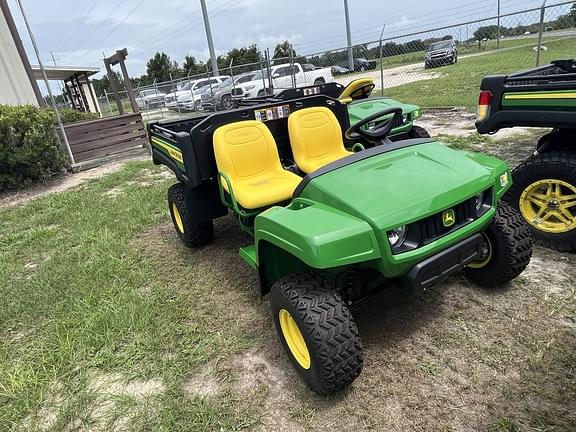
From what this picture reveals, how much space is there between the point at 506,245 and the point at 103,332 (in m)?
2.64

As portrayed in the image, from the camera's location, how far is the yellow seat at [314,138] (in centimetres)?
336

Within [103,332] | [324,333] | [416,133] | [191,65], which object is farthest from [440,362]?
[191,65]

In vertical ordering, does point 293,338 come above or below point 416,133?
below

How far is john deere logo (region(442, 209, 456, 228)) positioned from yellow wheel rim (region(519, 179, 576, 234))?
152 centimetres

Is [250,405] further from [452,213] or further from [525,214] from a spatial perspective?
[525,214]

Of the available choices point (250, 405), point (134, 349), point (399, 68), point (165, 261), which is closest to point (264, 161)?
point (165, 261)

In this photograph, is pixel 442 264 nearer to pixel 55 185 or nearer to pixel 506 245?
pixel 506 245

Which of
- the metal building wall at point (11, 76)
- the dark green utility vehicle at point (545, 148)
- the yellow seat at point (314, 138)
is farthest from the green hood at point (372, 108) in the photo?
the metal building wall at point (11, 76)

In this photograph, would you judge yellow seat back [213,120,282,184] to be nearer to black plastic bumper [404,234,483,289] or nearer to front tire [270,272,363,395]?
front tire [270,272,363,395]

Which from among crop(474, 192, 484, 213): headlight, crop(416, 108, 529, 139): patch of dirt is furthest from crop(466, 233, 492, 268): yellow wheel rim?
crop(416, 108, 529, 139): patch of dirt

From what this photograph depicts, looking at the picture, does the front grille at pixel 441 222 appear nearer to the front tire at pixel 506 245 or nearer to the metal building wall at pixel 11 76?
the front tire at pixel 506 245

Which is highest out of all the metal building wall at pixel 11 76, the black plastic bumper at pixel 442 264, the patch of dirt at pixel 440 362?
the metal building wall at pixel 11 76

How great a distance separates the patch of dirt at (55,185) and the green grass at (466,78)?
24.5ft

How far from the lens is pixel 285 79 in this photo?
15617 millimetres
